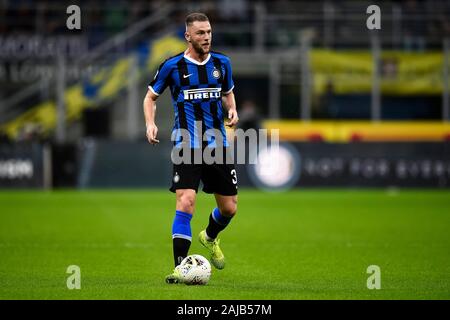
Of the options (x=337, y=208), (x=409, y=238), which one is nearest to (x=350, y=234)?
(x=409, y=238)

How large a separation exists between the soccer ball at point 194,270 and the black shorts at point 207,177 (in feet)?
2.06

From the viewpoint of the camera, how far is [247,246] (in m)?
11.5

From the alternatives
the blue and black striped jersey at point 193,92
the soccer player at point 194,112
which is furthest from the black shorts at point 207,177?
the blue and black striped jersey at point 193,92

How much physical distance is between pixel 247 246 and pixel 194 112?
340 cm

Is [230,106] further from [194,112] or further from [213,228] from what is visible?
[213,228]

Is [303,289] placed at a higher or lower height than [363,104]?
lower

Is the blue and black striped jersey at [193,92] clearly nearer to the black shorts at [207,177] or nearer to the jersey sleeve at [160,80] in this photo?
the jersey sleeve at [160,80]

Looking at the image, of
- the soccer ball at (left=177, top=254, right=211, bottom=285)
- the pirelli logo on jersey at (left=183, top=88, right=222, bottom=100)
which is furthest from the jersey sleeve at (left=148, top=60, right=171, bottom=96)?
the soccer ball at (left=177, top=254, right=211, bottom=285)

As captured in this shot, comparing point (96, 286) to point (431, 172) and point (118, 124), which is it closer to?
point (431, 172)

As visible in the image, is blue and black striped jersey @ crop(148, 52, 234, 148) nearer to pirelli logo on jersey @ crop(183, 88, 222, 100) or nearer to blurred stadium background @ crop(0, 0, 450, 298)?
pirelli logo on jersey @ crop(183, 88, 222, 100)

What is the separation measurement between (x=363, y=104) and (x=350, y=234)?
36.2ft

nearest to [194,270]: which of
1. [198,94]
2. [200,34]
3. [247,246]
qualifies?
[198,94]

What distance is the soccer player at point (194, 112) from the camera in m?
8.25

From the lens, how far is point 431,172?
21.8m
